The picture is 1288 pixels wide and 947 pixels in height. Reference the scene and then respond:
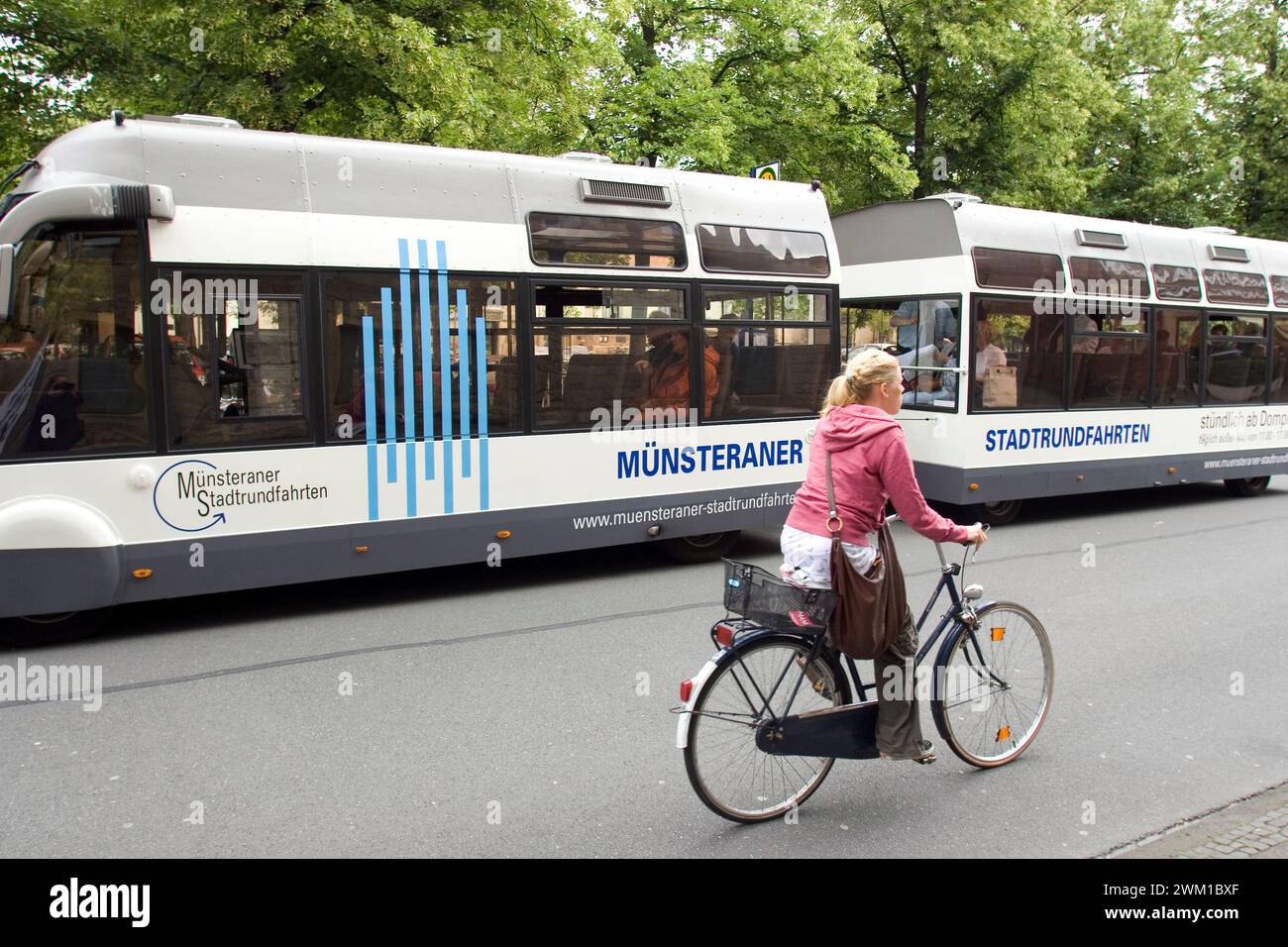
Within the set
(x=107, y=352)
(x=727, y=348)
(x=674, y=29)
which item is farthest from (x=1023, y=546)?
(x=674, y=29)

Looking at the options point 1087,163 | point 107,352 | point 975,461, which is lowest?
point 975,461

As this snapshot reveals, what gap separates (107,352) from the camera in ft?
20.4

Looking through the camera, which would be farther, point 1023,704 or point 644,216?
point 644,216

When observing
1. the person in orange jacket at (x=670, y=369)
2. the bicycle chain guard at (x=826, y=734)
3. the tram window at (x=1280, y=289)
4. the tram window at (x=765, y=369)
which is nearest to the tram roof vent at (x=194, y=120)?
the person in orange jacket at (x=670, y=369)

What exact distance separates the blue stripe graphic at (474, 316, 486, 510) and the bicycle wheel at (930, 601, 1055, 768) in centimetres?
422

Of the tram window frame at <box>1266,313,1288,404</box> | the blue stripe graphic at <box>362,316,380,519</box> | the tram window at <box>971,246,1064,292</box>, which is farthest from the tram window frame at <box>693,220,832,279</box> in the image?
the tram window frame at <box>1266,313,1288,404</box>

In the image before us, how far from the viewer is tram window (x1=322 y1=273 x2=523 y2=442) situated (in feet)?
22.8

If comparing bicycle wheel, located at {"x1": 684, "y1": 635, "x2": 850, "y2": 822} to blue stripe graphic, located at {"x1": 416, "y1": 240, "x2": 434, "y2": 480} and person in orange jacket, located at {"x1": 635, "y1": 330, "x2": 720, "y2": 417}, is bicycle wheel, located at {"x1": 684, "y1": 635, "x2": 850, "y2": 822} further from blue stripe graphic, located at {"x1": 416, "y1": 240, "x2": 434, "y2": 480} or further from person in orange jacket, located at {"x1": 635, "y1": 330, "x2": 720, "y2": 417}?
person in orange jacket, located at {"x1": 635, "y1": 330, "x2": 720, "y2": 417}

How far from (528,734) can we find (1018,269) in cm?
839

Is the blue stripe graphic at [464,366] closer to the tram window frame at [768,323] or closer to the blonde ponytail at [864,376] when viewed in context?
the tram window frame at [768,323]

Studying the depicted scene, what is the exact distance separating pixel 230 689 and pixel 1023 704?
4154 millimetres

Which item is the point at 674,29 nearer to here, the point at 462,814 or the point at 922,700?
the point at 922,700

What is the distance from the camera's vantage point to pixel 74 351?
20.2 feet

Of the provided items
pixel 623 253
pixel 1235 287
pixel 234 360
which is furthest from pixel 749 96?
pixel 234 360
